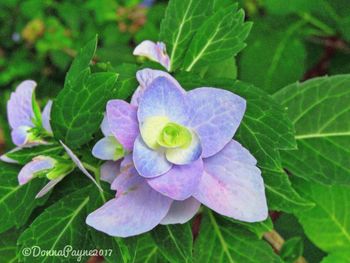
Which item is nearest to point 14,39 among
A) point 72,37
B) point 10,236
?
point 72,37

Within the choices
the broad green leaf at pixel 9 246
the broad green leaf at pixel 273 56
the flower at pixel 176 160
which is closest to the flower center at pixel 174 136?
the flower at pixel 176 160

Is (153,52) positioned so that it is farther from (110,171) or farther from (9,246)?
(9,246)

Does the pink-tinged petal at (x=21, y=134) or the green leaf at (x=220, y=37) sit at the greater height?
the green leaf at (x=220, y=37)

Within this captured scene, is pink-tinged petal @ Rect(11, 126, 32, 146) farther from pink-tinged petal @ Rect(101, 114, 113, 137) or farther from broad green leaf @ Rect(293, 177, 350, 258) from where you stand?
broad green leaf @ Rect(293, 177, 350, 258)

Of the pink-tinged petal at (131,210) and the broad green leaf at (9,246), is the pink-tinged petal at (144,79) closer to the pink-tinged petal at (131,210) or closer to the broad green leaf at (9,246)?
the pink-tinged petal at (131,210)

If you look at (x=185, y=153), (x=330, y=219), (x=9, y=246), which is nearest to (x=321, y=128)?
(x=330, y=219)

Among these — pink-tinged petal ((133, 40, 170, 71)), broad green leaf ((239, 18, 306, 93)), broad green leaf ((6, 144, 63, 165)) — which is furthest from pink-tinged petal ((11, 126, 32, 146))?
broad green leaf ((239, 18, 306, 93))
